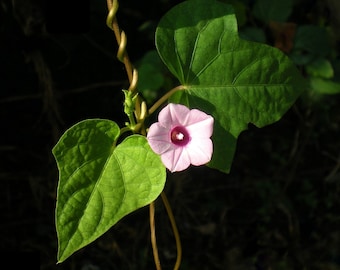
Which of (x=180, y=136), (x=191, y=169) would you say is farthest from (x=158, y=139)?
(x=191, y=169)

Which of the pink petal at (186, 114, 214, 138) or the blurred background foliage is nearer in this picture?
the pink petal at (186, 114, 214, 138)

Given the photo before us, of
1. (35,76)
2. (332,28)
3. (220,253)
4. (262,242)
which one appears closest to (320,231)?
(262,242)

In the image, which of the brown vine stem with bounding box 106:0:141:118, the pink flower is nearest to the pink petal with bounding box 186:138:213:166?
the pink flower

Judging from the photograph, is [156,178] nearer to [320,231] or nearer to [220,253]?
[220,253]

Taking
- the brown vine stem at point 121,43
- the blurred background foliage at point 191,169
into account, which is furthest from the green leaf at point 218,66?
the blurred background foliage at point 191,169

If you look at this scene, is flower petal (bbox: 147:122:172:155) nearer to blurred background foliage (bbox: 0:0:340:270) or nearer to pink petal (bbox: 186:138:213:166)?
pink petal (bbox: 186:138:213:166)

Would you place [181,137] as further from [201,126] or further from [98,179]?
[98,179]

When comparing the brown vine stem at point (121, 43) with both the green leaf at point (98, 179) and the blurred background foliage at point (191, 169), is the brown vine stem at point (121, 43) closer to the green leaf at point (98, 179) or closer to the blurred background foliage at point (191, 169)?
the green leaf at point (98, 179)
